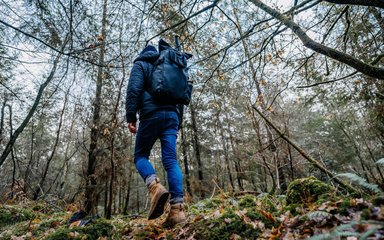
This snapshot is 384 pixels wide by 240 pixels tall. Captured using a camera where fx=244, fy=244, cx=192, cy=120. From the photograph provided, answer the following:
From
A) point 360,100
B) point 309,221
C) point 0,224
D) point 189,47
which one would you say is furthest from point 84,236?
point 360,100

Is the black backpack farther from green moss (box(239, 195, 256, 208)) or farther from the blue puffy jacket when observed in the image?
green moss (box(239, 195, 256, 208))

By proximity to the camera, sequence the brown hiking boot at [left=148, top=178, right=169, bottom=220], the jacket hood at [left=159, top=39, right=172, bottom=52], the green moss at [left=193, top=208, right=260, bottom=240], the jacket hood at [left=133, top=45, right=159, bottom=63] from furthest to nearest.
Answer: the jacket hood at [left=159, top=39, right=172, bottom=52]
the jacket hood at [left=133, top=45, right=159, bottom=63]
the brown hiking boot at [left=148, top=178, right=169, bottom=220]
the green moss at [left=193, top=208, right=260, bottom=240]

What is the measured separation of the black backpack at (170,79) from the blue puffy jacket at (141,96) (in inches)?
2.6

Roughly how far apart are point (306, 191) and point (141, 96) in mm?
2031

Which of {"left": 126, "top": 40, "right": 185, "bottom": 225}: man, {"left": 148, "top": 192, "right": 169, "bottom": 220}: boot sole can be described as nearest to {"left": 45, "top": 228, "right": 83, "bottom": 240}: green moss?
{"left": 148, "top": 192, "right": 169, "bottom": 220}: boot sole

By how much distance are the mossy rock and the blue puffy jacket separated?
61.7 inches

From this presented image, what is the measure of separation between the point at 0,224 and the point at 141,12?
447 cm

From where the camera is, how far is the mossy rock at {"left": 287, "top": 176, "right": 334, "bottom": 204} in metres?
2.32

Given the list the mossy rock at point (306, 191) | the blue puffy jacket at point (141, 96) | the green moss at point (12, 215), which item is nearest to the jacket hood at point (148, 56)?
the blue puffy jacket at point (141, 96)

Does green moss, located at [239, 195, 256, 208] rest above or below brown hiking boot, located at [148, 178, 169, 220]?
below

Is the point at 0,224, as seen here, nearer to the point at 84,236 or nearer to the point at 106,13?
the point at 84,236

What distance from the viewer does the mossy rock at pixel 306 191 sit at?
2.32 metres

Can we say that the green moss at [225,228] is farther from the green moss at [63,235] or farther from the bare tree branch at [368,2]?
the bare tree branch at [368,2]

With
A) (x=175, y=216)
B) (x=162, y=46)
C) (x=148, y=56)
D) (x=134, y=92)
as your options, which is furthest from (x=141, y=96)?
(x=175, y=216)
